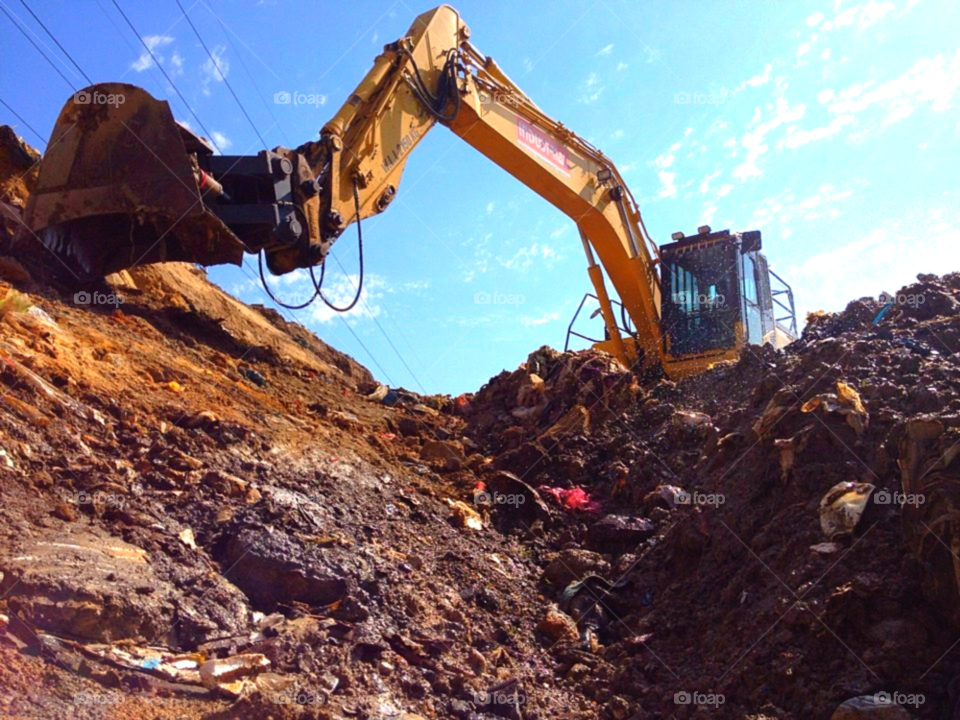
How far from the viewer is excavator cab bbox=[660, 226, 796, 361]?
11398 mm

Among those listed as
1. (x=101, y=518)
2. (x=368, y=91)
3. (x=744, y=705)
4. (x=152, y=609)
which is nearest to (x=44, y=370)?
(x=101, y=518)

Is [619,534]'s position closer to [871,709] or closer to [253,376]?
[871,709]

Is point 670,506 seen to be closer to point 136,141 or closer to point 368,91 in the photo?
point 368,91

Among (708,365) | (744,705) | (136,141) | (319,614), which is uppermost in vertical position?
A: (136,141)

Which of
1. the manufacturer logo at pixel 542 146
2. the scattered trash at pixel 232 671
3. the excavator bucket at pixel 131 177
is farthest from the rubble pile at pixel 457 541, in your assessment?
the manufacturer logo at pixel 542 146

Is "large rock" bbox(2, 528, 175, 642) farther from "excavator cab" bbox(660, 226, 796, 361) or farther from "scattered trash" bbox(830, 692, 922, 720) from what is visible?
"excavator cab" bbox(660, 226, 796, 361)

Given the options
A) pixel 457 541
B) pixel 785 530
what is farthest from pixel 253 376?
pixel 785 530

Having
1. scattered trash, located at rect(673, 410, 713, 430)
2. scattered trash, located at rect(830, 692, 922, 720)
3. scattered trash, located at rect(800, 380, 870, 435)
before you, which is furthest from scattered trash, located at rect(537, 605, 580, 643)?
scattered trash, located at rect(673, 410, 713, 430)

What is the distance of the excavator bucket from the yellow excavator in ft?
0.04

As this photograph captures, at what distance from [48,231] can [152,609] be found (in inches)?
184

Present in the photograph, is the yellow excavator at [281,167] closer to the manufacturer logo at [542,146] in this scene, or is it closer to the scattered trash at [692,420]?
the manufacturer logo at [542,146]

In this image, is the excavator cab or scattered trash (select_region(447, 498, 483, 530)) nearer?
scattered trash (select_region(447, 498, 483, 530))

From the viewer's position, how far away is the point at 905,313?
8477 millimetres

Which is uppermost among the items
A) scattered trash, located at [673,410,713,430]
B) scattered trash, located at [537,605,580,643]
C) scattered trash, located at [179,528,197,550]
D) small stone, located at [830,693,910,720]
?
scattered trash, located at [673,410,713,430]
